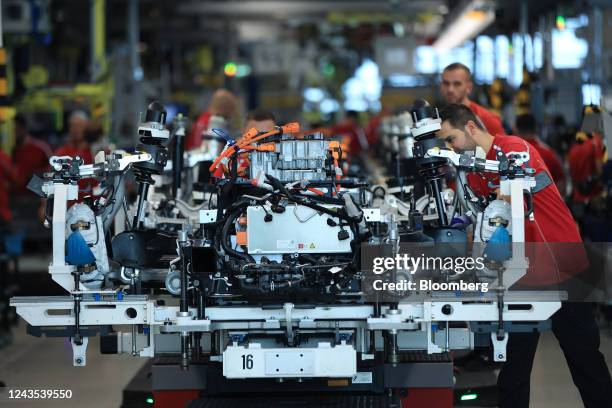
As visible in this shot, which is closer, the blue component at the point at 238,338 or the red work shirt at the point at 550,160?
the blue component at the point at 238,338

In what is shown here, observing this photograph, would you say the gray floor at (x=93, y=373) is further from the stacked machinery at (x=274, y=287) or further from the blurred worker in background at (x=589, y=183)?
the stacked machinery at (x=274, y=287)

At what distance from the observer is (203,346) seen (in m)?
6.73

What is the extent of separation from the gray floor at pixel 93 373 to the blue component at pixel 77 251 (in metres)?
2.39

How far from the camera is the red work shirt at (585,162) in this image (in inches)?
497

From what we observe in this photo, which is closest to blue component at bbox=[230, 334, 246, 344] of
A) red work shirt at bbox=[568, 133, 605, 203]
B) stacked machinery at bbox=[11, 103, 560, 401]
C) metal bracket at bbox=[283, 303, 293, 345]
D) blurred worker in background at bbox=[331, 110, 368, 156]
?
stacked machinery at bbox=[11, 103, 560, 401]

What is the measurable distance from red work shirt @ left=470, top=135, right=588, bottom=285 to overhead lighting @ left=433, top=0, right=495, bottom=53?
50.0 ft

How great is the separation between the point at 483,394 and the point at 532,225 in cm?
190

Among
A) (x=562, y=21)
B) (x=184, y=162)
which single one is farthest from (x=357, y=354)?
(x=562, y=21)

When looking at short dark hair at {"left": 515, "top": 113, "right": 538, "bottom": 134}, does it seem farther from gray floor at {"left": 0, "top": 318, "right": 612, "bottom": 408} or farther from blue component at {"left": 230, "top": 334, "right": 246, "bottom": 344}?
blue component at {"left": 230, "top": 334, "right": 246, "bottom": 344}

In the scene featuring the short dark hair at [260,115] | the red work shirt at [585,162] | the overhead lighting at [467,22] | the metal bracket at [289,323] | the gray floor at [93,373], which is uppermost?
the overhead lighting at [467,22]

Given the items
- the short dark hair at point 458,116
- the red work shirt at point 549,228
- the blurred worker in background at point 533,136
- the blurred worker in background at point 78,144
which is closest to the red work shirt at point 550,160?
the blurred worker in background at point 533,136

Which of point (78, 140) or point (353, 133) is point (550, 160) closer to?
point (78, 140)

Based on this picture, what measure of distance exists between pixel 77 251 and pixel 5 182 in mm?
5896

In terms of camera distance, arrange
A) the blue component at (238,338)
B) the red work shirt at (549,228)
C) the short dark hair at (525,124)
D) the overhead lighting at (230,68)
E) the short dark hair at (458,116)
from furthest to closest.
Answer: the overhead lighting at (230,68), the short dark hair at (525,124), the short dark hair at (458,116), the red work shirt at (549,228), the blue component at (238,338)
